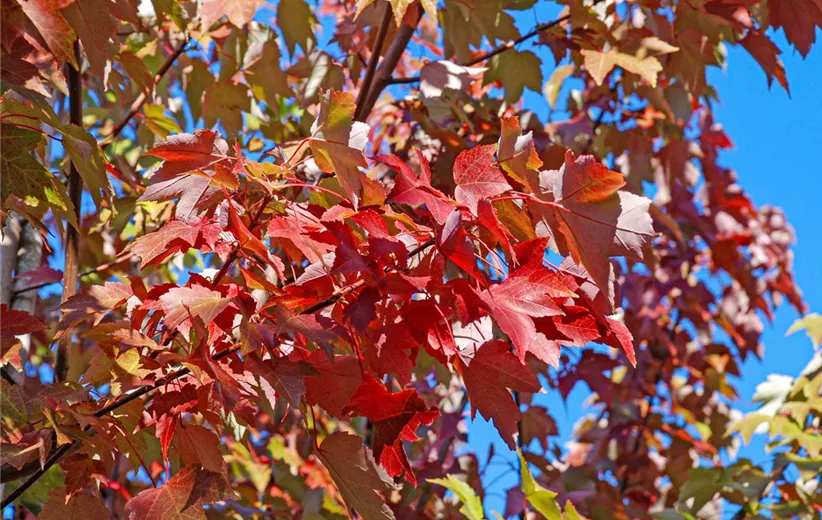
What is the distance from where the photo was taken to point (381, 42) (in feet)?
6.36

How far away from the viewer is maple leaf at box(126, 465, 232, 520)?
1.09m

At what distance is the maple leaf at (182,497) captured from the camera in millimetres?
1095

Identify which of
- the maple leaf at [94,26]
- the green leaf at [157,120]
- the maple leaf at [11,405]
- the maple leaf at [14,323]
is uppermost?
the green leaf at [157,120]

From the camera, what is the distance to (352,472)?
1.17 meters

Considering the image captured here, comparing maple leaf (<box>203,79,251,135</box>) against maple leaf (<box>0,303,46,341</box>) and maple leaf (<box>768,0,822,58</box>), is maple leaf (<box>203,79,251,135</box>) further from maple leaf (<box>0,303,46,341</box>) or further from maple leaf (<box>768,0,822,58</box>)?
maple leaf (<box>768,0,822,58</box>)

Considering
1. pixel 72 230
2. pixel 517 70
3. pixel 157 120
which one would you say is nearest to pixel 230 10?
pixel 157 120

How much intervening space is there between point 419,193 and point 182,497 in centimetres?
48

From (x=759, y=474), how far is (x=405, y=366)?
5.92 ft

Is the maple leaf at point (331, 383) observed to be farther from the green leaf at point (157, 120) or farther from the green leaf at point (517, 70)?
the green leaf at point (517, 70)

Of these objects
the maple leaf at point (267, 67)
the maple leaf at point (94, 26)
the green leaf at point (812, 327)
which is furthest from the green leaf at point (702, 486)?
the maple leaf at point (94, 26)

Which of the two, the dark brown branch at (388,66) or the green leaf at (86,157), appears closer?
the green leaf at (86,157)

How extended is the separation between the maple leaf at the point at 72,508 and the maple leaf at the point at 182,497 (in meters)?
A: 0.08

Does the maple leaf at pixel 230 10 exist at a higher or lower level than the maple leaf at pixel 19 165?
higher

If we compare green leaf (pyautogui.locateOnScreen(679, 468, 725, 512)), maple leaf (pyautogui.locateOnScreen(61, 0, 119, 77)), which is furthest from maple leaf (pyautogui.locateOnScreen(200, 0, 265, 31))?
green leaf (pyautogui.locateOnScreen(679, 468, 725, 512))
